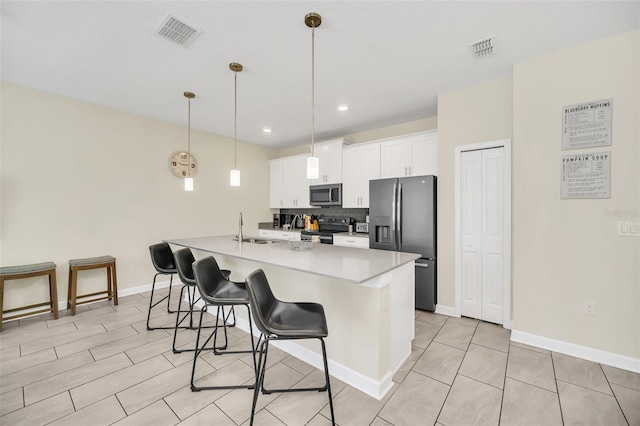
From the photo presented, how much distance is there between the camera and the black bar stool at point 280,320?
1.47 metres

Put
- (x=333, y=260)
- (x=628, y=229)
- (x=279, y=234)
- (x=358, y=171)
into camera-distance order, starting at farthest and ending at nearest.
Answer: (x=279, y=234) → (x=358, y=171) → (x=628, y=229) → (x=333, y=260)

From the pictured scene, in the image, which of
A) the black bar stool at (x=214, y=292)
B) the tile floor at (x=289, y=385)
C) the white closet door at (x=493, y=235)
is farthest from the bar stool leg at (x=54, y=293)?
the white closet door at (x=493, y=235)

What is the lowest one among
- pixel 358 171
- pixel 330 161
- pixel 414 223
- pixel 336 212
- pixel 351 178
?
pixel 414 223

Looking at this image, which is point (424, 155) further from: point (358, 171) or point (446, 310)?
point (446, 310)

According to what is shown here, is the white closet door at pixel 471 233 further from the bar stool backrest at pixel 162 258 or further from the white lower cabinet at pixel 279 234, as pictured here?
the bar stool backrest at pixel 162 258

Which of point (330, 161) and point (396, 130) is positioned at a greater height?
point (396, 130)

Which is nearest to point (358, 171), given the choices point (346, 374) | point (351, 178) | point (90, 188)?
point (351, 178)

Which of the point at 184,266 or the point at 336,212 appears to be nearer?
the point at 184,266

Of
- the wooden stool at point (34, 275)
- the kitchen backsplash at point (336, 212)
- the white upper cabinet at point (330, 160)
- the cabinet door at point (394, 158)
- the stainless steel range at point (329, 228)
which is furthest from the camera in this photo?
the kitchen backsplash at point (336, 212)

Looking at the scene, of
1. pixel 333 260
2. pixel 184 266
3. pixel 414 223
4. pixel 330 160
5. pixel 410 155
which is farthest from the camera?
pixel 330 160

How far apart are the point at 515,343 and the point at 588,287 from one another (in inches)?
31.3

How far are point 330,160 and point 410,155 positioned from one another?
1.47 meters

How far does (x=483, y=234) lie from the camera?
10.1ft

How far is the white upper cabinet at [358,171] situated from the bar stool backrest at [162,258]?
2695 mm
